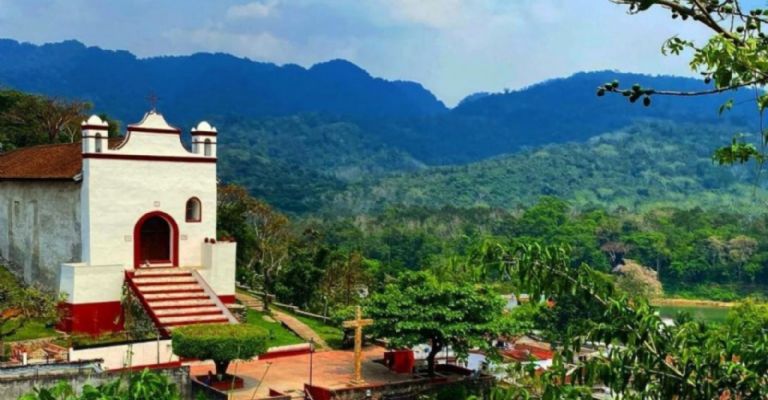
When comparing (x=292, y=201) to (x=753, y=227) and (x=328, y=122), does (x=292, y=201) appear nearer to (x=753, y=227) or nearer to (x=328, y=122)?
(x=753, y=227)

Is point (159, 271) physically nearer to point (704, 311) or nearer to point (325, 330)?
point (325, 330)

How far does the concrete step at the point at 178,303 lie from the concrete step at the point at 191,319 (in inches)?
18.7

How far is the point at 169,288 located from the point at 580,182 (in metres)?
101

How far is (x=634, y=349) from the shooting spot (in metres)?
4.53

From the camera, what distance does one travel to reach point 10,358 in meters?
14.8

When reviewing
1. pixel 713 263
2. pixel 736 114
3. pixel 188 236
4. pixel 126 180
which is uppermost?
pixel 736 114

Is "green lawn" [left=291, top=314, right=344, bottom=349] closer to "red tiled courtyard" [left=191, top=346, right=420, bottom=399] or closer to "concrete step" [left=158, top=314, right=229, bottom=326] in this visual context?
"red tiled courtyard" [left=191, top=346, right=420, bottom=399]

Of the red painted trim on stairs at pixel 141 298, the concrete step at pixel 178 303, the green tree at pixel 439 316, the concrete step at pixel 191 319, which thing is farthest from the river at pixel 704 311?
the red painted trim on stairs at pixel 141 298

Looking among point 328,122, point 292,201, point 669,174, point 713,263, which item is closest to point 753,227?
point 713,263

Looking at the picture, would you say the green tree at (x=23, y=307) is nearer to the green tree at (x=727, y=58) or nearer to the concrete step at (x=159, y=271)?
the concrete step at (x=159, y=271)

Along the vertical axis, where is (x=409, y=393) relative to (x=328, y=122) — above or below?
below

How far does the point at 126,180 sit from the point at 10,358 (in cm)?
499

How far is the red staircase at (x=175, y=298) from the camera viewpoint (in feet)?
56.1

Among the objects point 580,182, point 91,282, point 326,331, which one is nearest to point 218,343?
point 91,282
